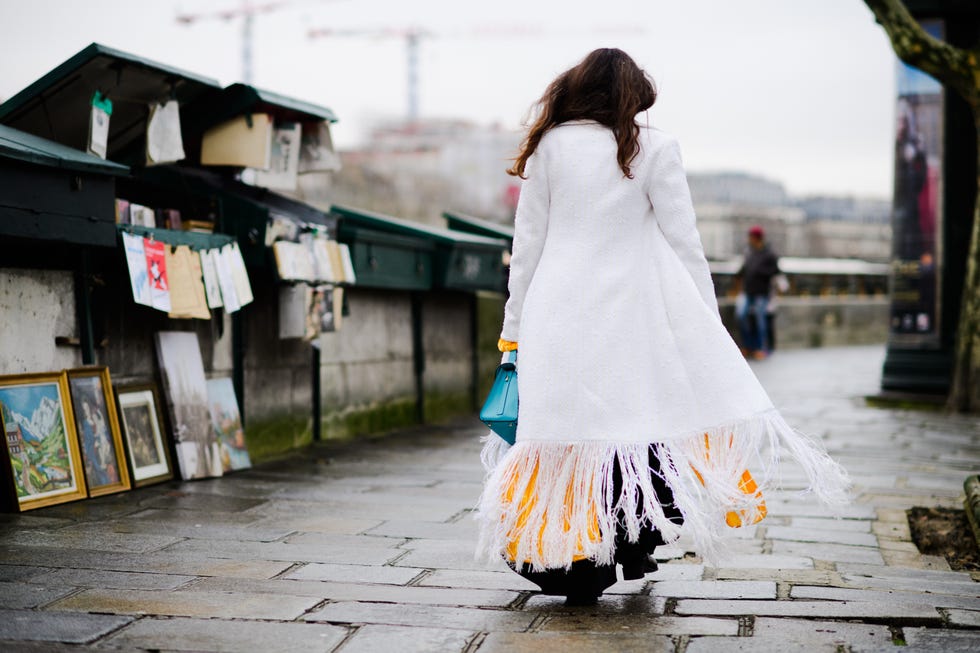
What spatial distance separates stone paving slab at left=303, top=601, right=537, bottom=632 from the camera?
3516mm

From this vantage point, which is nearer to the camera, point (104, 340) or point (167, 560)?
point (167, 560)

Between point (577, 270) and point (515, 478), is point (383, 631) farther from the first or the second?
point (577, 270)

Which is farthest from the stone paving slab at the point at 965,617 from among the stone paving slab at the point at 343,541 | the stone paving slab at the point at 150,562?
the stone paving slab at the point at 150,562

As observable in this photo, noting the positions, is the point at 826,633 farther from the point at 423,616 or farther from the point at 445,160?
the point at 445,160

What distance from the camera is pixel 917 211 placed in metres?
12.0

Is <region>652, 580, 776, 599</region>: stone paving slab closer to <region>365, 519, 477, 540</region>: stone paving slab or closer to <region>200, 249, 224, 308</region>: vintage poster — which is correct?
<region>365, 519, 477, 540</region>: stone paving slab

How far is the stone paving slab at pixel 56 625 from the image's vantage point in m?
3.29

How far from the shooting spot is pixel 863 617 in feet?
11.8

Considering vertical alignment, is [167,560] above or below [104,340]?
below

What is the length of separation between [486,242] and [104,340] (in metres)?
4.58

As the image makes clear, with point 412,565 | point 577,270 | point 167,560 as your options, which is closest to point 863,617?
point 577,270

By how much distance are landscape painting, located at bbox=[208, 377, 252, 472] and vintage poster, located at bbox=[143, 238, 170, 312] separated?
90cm

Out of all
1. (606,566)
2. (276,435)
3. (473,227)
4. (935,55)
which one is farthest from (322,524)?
(935,55)

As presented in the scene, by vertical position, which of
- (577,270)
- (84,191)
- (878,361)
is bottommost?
(878,361)
